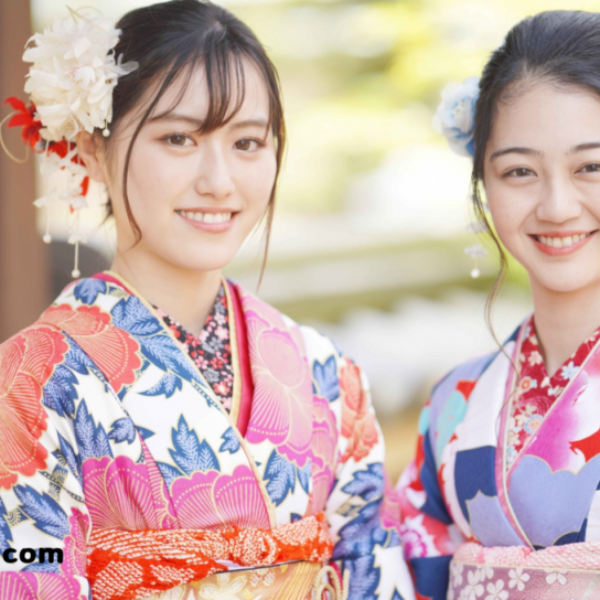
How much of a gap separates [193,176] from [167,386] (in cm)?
51

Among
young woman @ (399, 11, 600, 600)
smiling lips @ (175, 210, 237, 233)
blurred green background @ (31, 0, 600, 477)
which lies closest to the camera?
young woman @ (399, 11, 600, 600)

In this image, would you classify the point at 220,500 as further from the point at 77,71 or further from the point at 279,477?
the point at 77,71

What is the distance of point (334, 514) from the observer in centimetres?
219

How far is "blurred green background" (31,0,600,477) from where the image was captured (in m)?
5.76

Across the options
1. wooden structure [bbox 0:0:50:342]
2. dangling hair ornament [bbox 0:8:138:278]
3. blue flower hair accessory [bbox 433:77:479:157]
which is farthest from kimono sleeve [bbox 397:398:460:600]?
wooden structure [bbox 0:0:50:342]

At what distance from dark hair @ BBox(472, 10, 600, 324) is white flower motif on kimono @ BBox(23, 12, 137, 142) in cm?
92

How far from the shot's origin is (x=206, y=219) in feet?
6.66

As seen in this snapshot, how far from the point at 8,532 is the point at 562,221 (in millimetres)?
1439

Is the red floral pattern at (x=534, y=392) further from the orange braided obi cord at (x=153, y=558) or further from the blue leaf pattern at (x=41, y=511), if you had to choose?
the blue leaf pattern at (x=41, y=511)

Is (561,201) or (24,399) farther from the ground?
(561,201)

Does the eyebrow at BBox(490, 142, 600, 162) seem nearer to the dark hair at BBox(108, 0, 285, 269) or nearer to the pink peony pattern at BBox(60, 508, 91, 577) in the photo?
the dark hair at BBox(108, 0, 285, 269)

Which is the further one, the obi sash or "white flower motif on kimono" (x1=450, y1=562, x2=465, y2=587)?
"white flower motif on kimono" (x1=450, y1=562, x2=465, y2=587)

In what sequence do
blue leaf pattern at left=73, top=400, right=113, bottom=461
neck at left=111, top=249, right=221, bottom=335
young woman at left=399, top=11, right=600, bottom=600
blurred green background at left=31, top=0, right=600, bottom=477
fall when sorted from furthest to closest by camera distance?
1. blurred green background at left=31, top=0, right=600, bottom=477
2. neck at left=111, top=249, right=221, bottom=335
3. young woman at left=399, top=11, right=600, bottom=600
4. blue leaf pattern at left=73, top=400, right=113, bottom=461

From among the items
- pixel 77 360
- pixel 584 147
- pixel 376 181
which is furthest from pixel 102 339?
pixel 376 181
